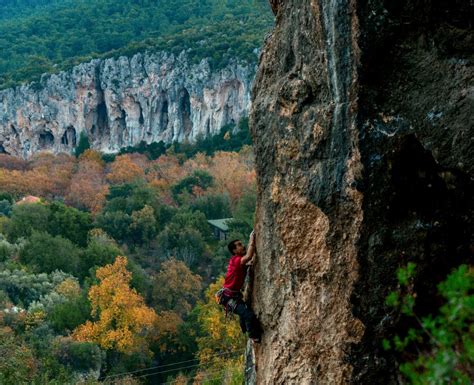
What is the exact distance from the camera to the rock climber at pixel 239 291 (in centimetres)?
780

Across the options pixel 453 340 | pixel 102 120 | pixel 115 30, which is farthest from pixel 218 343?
pixel 115 30

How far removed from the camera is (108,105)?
299 feet

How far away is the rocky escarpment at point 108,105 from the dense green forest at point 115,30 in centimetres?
268

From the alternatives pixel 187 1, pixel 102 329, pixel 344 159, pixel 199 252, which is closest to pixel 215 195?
pixel 199 252

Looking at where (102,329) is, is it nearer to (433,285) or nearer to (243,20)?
(433,285)

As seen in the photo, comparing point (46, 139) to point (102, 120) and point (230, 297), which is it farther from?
point (230, 297)

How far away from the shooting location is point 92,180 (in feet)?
219

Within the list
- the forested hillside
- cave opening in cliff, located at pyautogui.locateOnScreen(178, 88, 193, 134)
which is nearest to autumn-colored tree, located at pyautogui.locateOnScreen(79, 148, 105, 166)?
the forested hillside

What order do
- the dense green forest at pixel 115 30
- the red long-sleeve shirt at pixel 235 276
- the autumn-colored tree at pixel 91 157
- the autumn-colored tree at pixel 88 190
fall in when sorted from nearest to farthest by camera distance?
the red long-sleeve shirt at pixel 235 276 < the autumn-colored tree at pixel 88 190 < the autumn-colored tree at pixel 91 157 < the dense green forest at pixel 115 30

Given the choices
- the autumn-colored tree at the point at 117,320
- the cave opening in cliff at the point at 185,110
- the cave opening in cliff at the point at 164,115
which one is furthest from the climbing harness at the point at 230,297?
the cave opening in cliff at the point at 164,115

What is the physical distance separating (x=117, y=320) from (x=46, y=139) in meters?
65.4

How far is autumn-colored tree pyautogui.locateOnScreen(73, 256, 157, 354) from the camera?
30078 mm

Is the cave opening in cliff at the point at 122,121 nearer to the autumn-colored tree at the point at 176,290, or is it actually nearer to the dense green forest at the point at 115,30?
the dense green forest at the point at 115,30

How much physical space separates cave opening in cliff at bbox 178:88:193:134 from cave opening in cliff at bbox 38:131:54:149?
18.5 meters
